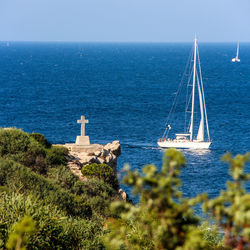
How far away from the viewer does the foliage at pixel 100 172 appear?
23.6 metres

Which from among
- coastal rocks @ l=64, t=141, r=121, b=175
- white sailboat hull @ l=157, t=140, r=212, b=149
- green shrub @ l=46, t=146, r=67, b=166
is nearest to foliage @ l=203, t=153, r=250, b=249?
green shrub @ l=46, t=146, r=67, b=166

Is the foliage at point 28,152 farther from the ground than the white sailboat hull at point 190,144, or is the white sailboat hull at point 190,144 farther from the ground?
the foliage at point 28,152

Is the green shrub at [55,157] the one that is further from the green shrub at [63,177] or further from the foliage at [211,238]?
the foliage at [211,238]

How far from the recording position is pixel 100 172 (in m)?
23.8

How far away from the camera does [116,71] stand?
15112 centimetres

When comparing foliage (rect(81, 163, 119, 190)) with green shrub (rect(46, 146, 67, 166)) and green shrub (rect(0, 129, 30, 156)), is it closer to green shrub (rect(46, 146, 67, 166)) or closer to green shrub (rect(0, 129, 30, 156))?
green shrub (rect(46, 146, 67, 166))

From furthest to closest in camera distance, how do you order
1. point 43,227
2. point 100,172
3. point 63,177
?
point 100,172 → point 63,177 → point 43,227

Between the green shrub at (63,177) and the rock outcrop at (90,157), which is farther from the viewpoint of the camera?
the rock outcrop at (90,157)

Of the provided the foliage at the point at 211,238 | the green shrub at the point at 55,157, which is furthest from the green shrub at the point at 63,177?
the foliage at the point at 211,238

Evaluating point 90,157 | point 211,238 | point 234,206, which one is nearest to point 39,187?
point 211,238

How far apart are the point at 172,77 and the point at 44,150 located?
4387 inches

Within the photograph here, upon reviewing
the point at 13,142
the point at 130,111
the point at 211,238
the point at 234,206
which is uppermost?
the point at 234,206

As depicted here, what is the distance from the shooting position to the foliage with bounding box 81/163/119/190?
77.5 feet

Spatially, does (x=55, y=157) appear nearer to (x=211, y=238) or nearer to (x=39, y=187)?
(x=39, y=187)
